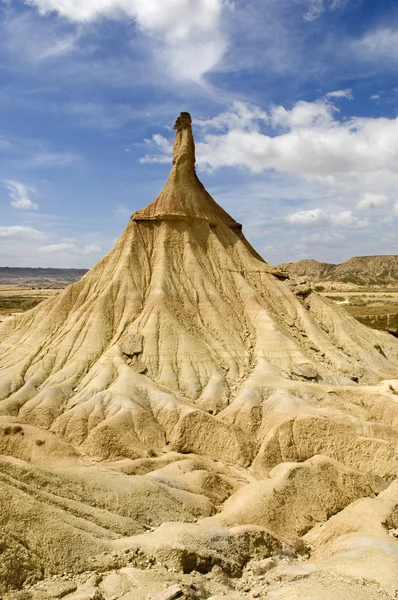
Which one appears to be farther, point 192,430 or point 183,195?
point 183,195

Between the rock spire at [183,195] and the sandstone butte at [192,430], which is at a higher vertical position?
the rock spire at [183,195]

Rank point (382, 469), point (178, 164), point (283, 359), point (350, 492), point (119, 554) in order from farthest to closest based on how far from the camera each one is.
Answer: point (178, 164)
point (283, 359)
point (382, 469)
point (350, 492)
point (119, 554)

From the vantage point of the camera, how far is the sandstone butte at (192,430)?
13.0 metres

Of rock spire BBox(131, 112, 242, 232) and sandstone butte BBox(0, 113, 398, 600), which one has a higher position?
rock spire BBox(131, 112, 242, 232)

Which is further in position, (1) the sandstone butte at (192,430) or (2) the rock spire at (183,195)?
(2) the rock spire at (183,195)

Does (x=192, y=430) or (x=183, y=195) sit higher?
(x=183, y=195)

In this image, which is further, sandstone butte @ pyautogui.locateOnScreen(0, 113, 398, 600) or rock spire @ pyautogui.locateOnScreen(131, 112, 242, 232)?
rock spire @ pyautogui.locateOnScreen(131, 112, 242, 232)

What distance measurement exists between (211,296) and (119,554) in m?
27.5

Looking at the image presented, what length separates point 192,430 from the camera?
2733 centimetres

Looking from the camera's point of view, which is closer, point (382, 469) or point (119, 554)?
point (119, 554)

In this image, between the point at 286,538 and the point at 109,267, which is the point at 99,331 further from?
the point at 286,538

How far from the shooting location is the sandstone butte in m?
13.0

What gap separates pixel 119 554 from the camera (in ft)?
42.5

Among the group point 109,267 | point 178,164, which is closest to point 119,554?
point 109,267
